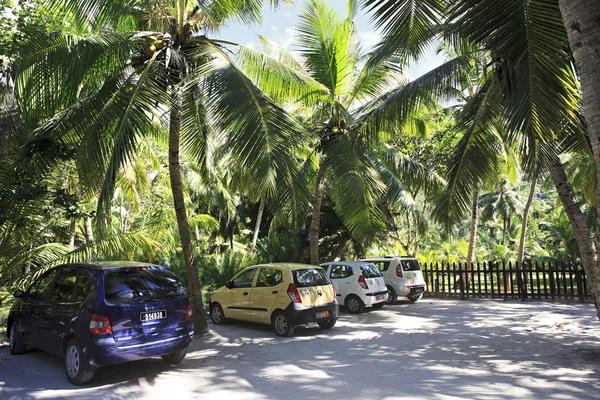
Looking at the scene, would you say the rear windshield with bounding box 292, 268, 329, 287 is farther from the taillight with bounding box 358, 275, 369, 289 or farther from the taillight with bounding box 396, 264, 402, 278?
the taillight with bounding box 396, 264, 402, 278

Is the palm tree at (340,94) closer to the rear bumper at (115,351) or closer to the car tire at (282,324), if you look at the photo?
the car tire at (282,324)

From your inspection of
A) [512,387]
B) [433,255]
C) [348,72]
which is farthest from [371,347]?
[433,255]

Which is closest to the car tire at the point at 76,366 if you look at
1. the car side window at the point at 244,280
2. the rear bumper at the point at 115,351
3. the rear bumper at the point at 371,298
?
the rear bumper at the point at 115,351

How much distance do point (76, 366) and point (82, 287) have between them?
1.07 metres

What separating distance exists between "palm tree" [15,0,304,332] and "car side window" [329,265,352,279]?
4.69 meters

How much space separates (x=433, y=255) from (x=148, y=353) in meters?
22.6

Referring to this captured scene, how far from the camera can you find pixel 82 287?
6.43 m

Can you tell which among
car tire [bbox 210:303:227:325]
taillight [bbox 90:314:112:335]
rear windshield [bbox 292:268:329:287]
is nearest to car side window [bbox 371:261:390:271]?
rear windshield [bbox 292:268:329:287]

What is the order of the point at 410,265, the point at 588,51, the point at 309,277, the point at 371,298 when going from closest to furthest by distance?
the point at 588,51 → the point at 309,277 → the point at 371,298 → the point at 410,265

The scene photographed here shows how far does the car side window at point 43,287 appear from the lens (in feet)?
23.2

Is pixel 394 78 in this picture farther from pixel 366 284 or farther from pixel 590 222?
pixel 590 222

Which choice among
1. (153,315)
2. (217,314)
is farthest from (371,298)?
(153,315)

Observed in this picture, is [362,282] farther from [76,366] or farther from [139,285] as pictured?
[76,366]

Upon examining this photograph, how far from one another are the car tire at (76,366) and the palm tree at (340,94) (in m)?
6.49
